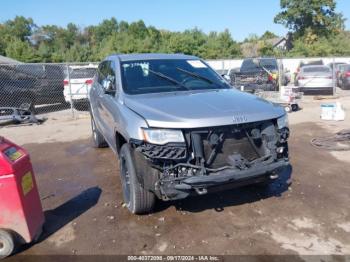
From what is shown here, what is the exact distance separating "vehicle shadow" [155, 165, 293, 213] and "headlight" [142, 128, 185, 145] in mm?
1178

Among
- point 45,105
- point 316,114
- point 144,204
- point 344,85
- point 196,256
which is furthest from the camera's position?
point 344,85

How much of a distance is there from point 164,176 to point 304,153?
12.9 ft

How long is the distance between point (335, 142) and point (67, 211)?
5510 millimetres

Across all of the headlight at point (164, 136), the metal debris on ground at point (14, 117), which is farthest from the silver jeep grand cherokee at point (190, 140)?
the metal debris on ground at point (14, 117)

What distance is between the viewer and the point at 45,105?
1457 cm

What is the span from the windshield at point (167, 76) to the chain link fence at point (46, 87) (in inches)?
298

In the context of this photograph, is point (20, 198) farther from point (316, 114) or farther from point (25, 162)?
point (316, 114)

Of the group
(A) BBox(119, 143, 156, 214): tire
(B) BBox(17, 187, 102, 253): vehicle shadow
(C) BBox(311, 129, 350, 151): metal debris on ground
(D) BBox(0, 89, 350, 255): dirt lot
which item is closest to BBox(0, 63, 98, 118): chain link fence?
(D) BBox(0, 89, 350, 255): dirt lot

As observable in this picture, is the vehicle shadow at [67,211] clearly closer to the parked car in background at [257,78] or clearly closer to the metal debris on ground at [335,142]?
the metal debris on ground at [335,142]

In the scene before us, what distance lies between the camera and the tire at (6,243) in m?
3.45

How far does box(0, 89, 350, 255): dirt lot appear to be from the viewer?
11.8 feet

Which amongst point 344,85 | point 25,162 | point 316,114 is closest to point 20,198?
point 25,162

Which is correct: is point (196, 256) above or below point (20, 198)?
below

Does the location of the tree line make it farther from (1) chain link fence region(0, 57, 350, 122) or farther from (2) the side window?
(2) the side window
